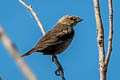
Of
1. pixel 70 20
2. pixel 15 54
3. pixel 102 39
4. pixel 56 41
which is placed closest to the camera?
pixel 15 54

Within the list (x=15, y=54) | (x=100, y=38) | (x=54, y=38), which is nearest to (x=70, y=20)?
(x=54, y=38)

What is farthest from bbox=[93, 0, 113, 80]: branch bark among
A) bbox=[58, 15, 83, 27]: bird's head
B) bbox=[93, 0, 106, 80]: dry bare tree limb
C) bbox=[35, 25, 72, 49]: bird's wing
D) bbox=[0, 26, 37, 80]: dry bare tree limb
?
bbox=[58, 15, 83, 27]: bird's head

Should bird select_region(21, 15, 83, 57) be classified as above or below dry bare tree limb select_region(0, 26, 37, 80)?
below

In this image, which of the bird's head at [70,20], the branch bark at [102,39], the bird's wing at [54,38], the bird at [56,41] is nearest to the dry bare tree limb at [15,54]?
the branch bark at [102,39]

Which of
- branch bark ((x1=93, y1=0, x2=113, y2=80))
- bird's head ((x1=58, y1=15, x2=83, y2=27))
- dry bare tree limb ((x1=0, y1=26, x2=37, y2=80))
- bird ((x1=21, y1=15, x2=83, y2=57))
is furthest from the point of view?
bird's head ((x1=58, y1=15, x2=83, y2=27))

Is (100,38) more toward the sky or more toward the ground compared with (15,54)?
more toward the ground

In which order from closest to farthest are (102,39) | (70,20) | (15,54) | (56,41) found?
(15,54) < (102,39) < (56,41) < (70,20)

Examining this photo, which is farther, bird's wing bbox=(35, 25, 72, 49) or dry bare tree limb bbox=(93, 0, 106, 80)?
bird's wing bbox=(35, 25, 72, 49)

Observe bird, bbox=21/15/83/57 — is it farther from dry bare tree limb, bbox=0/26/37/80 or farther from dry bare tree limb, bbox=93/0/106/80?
dry bare tree limb, bbox=0/26/37/80

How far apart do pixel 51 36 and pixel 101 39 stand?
3.38 m

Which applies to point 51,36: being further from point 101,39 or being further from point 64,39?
point 101,39

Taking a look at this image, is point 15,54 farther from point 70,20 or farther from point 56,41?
point 70,20

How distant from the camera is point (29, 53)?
5.70 m

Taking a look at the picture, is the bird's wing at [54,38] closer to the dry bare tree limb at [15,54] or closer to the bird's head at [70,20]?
the bird's head at [70,20]
